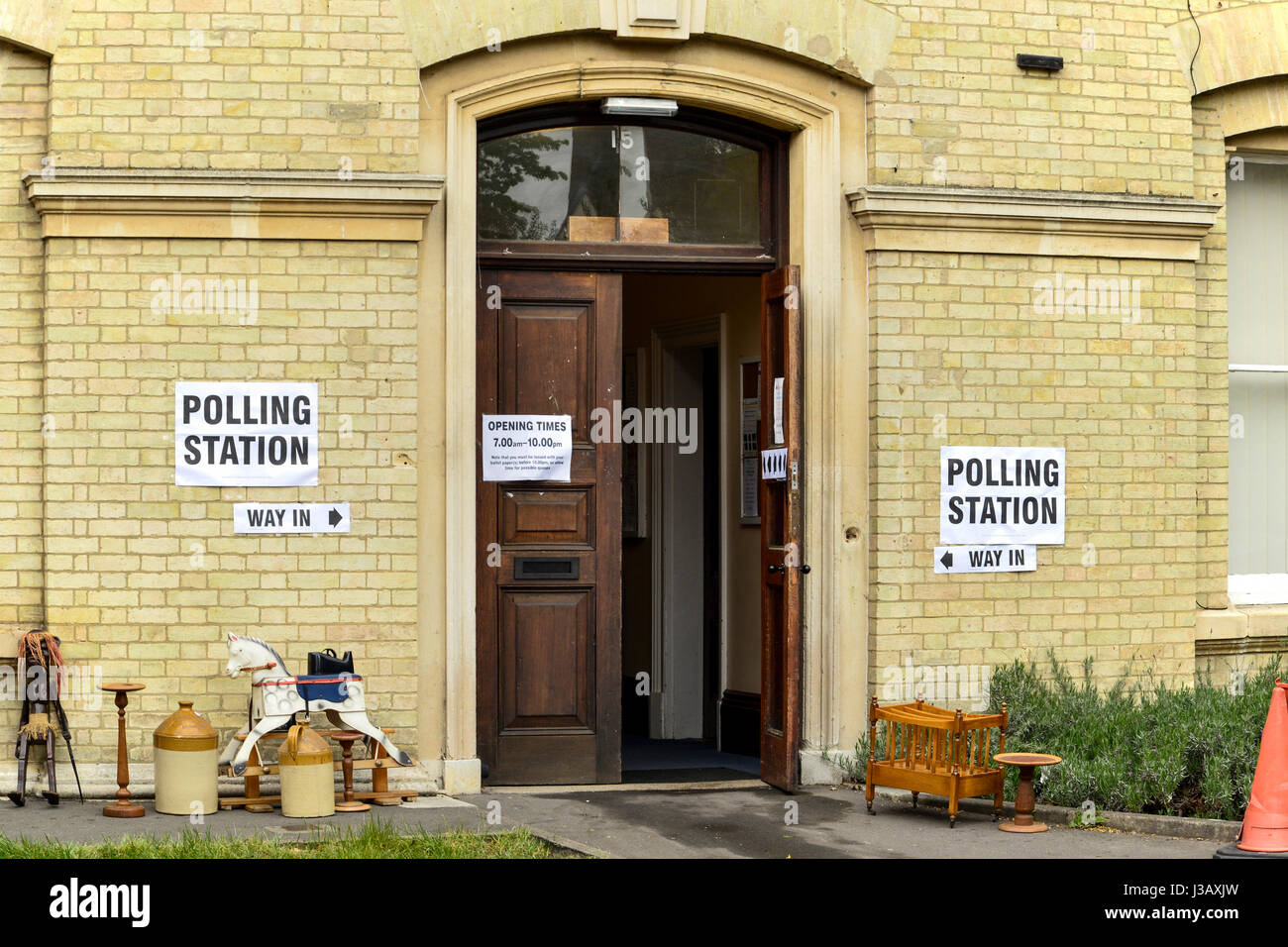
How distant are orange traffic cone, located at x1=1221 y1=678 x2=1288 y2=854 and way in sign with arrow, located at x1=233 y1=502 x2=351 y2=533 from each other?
4.76 metres

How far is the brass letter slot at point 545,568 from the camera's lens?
30.1ft

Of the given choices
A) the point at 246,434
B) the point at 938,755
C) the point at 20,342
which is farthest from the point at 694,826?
the point at 20,342

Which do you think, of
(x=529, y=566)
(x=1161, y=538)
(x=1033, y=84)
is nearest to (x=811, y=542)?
(x=529, y=566)

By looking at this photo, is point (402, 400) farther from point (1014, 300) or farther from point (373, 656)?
point (1014, 300)

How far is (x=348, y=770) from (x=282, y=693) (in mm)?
539

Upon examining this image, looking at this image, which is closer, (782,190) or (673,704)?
(782,190)

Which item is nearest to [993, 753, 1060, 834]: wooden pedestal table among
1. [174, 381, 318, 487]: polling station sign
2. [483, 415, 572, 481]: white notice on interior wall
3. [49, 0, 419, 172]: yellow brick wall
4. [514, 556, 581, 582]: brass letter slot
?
[514, 556, 581, 582]: brass letter slot

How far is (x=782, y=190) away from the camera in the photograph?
31.2 feet

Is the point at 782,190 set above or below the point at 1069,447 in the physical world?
above

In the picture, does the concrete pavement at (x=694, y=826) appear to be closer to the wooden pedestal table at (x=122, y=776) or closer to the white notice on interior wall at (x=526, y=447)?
the wooden pedestal table at (x=122, y=776)

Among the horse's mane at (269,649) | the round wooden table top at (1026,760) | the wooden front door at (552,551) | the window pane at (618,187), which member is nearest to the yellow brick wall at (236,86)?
the window pane at (618,187)

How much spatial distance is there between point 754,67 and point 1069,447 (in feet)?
9.72

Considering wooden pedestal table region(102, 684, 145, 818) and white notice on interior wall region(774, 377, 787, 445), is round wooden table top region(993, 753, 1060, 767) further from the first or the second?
wooden pedestal table region(102, 684, 145, 818)

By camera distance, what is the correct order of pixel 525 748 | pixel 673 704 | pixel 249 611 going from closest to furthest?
pixel 249 611, pixel 525 748, pixel 673 704
